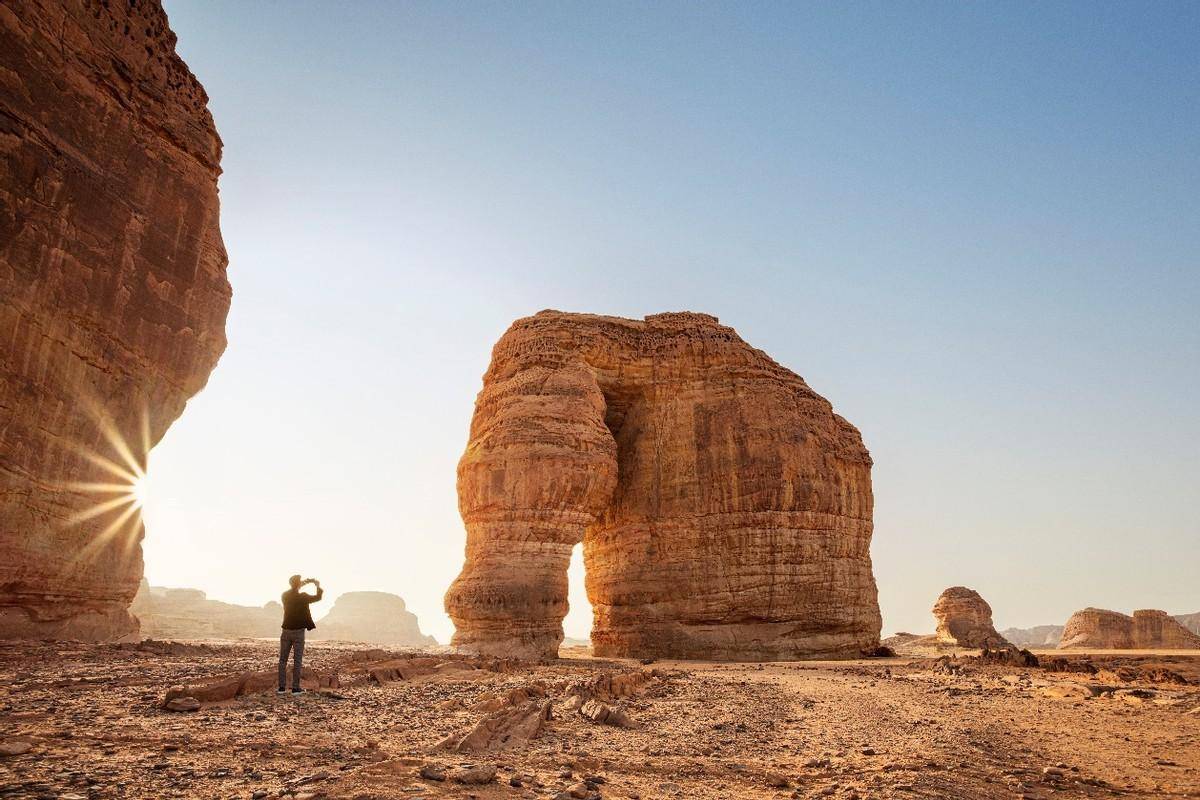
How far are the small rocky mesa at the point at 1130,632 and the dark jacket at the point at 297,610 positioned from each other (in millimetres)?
52028

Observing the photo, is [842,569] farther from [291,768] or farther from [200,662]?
[291,768]

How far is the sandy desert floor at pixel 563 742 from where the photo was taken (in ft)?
14.9

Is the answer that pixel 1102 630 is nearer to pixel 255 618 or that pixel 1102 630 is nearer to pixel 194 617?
pixel 194 617

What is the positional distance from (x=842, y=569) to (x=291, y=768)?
25.2m

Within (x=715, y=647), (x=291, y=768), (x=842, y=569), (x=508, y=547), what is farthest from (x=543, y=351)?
(x=291, y=768)

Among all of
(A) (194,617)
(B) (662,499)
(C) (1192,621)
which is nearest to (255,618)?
(A) (194,617)

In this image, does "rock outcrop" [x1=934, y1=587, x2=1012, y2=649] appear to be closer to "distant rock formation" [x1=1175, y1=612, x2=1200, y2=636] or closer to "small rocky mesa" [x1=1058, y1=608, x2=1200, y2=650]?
"small rocky mesa" [x1=1058, y1=608, x2=1200, y2=650]

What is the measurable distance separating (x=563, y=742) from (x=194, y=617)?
71411 millimetres

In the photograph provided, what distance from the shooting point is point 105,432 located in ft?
49.4

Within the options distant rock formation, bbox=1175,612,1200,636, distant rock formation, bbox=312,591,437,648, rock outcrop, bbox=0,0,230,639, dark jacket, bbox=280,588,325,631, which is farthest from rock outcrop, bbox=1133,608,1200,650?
distant rock formation, bbox=312,591,437,648

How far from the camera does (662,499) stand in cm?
2748

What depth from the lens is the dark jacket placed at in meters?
9.27

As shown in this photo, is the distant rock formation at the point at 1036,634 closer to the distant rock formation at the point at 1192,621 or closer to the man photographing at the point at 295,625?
the distant rock formation at the point at 1192,621

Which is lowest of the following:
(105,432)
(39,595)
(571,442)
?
(39,595)
